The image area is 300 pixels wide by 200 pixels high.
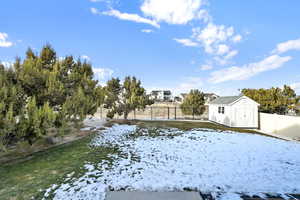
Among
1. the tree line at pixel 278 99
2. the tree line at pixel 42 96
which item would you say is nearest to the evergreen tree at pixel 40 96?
the tree line at pixel 42 96

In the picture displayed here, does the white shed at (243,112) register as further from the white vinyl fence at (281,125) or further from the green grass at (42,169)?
the green grass at (42,169)

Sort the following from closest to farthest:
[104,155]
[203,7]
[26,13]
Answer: [104,155] → [26,13] → [203,7]

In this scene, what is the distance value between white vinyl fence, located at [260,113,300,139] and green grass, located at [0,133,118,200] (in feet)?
36.1

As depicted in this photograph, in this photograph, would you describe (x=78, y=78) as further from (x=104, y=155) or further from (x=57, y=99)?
(x=104, y=155)

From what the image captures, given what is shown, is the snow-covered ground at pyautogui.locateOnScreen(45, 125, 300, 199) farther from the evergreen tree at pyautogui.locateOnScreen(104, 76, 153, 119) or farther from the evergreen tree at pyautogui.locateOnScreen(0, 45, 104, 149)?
the evergreen tree at pyautogui.locateOnScreen(104, 76, 153, 119)

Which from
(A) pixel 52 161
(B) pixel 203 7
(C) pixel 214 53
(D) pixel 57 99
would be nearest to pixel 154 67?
(C) pixel 214 53

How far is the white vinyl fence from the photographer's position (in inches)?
331

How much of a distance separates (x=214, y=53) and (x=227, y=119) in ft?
32.0

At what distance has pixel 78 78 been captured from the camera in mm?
6570

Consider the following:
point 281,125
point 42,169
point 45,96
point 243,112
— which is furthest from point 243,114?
point 45,96

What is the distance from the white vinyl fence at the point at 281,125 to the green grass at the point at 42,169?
11.0 m

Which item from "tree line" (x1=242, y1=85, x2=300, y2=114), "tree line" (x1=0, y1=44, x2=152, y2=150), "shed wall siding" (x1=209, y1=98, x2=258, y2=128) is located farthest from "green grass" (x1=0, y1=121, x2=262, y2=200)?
"tree line" (x1=242, y1=85, x2=300, y2=114)

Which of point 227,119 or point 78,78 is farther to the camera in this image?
point 227,119

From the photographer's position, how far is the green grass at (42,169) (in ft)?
8.14
